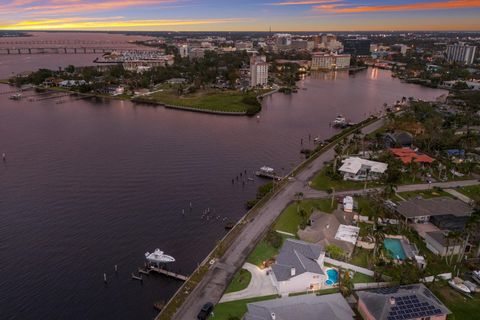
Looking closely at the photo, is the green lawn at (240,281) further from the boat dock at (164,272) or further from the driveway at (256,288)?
the boat dock at (164,272)

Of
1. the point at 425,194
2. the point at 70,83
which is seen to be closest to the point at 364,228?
the point at 425,194

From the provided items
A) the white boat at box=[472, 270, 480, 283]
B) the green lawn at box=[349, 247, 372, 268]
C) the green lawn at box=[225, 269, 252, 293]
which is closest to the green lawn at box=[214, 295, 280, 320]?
the green lawn at box=[225, 269, 252, 293]

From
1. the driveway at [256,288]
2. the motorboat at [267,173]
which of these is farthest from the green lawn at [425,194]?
the driveway at [256,288]

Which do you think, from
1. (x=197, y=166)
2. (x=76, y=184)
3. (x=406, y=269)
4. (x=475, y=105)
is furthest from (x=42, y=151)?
(x=475, y=105)

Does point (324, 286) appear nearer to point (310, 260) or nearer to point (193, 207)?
point (310, 260)

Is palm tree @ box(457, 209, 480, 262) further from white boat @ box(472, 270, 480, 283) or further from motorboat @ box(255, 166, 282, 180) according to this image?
motorboat @ box(255, 166, 282, 180)

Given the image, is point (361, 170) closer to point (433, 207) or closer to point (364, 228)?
point (433, 207)

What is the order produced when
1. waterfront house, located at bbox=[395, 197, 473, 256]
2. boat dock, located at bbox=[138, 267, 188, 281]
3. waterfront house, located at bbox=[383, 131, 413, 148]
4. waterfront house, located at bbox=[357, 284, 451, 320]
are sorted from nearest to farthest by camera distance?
waterfront house, located at bbox=[357, 284, 451, 320] → boat dock, located at bbox=[138, 267, 188, 281] → waterfront house, located at bbox=[395, 197, 473, 256] → waterfront house, located at bbox=[383, 131, 413, 148]
